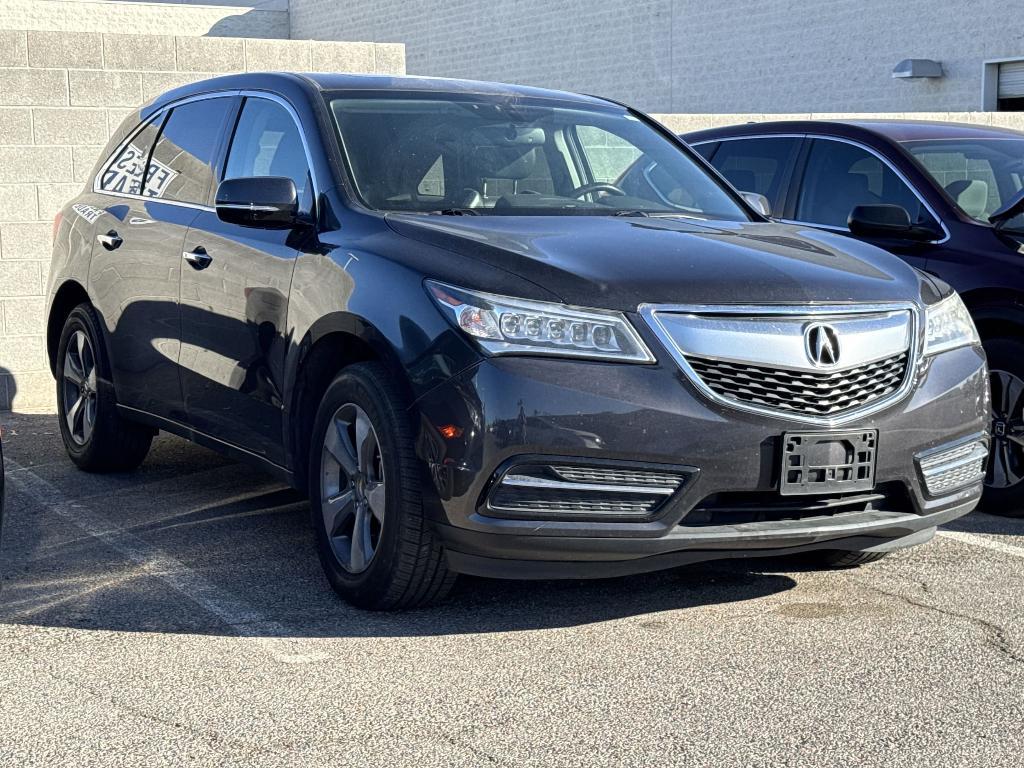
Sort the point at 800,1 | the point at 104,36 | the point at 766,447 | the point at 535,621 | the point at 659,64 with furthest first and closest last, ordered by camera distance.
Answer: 1. the point at 659,64
2. the point at 800,1
3. the point at 104,36
4. the point at 535,621
5. the point at 766,447

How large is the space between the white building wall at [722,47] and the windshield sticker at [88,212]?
16822 millimetres

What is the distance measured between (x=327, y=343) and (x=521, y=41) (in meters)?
28.1

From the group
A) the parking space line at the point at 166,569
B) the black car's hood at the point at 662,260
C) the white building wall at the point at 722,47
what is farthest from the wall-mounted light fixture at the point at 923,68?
the black car's hood at the point at 662,260

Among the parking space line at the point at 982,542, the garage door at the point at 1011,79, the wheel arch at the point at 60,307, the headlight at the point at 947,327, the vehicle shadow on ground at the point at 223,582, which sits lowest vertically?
the parking space line at the point at 982,542

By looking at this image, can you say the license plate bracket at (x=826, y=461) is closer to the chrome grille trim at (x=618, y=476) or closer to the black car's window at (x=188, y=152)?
the chrome grille trim at (x=618, y=476)

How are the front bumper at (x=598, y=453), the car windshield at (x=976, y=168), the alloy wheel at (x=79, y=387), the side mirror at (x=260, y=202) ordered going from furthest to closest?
the alloy wheel at (x=79, y=387), the car windshield at (x=976, y=168), the side mirror at (x=260, y=202), the front bumper at (x=598, y=453)

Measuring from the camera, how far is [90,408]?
7.04 metres

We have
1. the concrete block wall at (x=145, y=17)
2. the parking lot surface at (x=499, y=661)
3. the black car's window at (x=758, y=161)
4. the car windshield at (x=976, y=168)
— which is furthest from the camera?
the concrete block wall at (x=145, y=17)

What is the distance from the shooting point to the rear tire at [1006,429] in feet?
20.6

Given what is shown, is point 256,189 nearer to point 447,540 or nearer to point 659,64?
point 447,540

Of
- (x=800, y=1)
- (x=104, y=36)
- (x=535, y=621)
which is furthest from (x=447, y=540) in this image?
(x=800, y=1)

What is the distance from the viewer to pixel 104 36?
9906 millimetres

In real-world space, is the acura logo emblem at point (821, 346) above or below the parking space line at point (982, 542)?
above

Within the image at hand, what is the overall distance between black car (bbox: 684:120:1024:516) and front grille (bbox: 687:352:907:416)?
2018mm
